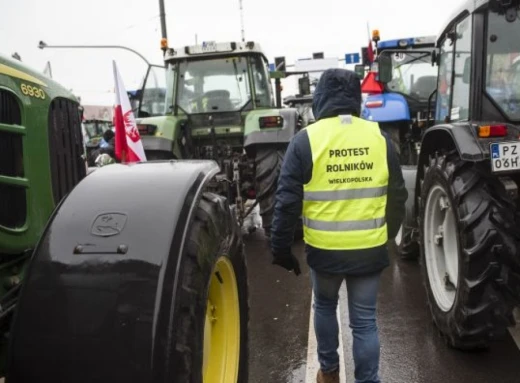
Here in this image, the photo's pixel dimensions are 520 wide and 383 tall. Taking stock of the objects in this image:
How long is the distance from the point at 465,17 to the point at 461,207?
1.53 m

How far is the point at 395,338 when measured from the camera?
12.9 feet

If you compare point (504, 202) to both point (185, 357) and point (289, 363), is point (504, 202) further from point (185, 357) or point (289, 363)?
A: point (185, 357)

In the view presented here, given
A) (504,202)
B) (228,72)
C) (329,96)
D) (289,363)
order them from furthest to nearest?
(228,72), (289,363), (504,202), (329,96)

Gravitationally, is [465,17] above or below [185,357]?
above

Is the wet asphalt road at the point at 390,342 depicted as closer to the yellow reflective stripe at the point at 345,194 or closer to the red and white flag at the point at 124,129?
the yellow reflective stripe at the point at 345,194

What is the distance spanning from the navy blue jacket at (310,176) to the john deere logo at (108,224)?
1.15 meters

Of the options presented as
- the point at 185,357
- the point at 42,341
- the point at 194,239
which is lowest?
the point at 185,357

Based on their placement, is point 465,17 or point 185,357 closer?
point 185,357

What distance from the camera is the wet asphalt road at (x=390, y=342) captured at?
3398mm

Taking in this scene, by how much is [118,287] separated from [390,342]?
8.68 ft

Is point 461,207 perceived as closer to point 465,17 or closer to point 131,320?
point 465,17

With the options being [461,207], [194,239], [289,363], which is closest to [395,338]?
[289,363]

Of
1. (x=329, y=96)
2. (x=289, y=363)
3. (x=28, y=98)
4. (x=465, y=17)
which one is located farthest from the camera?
(x=465, y=17)

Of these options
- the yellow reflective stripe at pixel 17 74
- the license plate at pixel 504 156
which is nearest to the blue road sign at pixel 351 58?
the license plate at pixel 504 156
